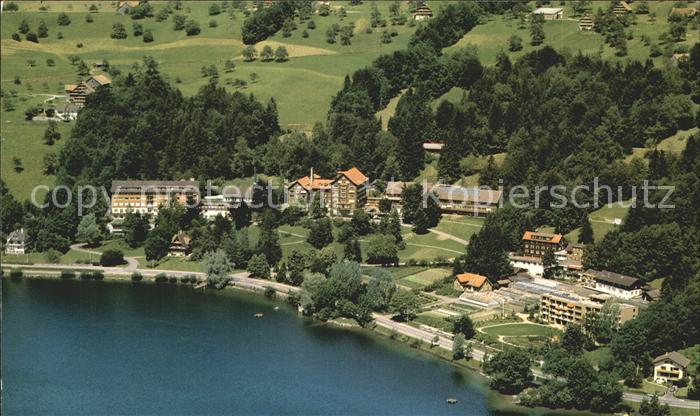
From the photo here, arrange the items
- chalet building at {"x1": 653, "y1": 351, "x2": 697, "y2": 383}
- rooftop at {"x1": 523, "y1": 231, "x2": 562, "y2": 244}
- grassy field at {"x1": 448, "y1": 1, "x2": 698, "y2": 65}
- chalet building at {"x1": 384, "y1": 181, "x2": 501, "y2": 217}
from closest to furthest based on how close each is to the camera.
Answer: chalet building at {"x1": 653, "y1": 351, "x2": 697, "y2": 383}
rooftop at {"x1": 523, "y1": 231, "x2": 562, "y2": 244}
chalet building at {"x1": 384, "y1": 181, "x2": 501, "y2": 217}
grassy field at {"x1": 448, "y1": 1, "x2": 698, "y2": 65}

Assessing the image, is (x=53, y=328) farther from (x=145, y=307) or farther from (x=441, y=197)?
(x=441, y=197)

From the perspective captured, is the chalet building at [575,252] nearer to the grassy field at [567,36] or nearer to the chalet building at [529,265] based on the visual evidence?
the chalet building at [529,265]

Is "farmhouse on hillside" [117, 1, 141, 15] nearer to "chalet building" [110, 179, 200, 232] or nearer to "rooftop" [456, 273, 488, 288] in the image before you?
"chalet building" [110, 179, 200, 232]

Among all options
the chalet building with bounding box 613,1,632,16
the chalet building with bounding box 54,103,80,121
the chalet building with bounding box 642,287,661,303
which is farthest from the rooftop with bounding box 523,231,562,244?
the chalet building with bounding box 54,103,80,121

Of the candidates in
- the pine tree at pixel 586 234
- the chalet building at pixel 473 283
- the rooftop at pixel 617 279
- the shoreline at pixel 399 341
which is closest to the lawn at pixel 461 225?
the pine tree at pixel 586 234

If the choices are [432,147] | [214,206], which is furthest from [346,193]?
[432,147]

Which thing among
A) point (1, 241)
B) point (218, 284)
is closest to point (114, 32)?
point (1, 241)

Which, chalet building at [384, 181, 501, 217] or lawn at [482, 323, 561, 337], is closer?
lawn at [482, 323, 561, 337]
